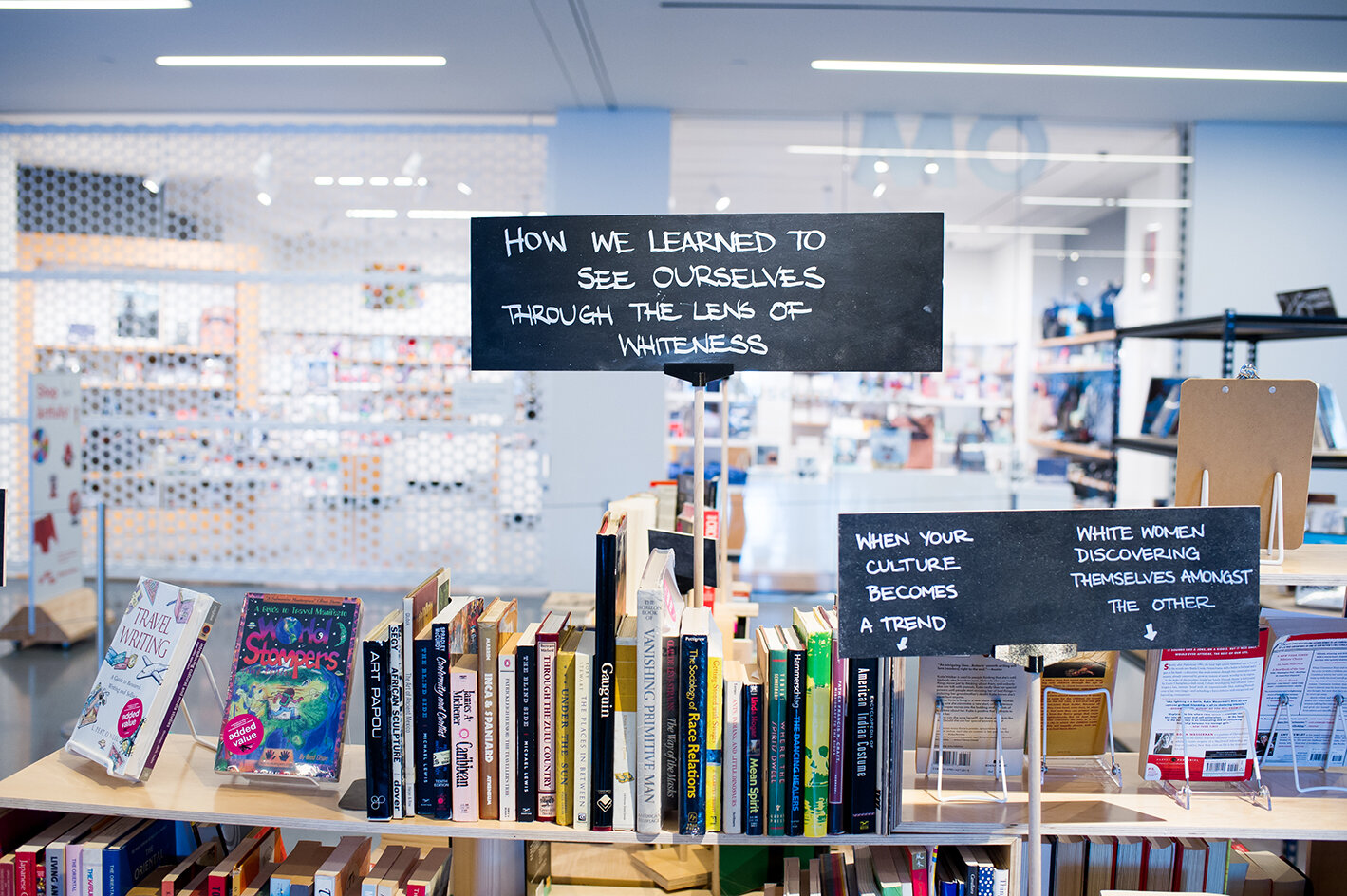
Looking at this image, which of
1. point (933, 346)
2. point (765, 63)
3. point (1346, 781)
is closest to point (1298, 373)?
point (765, 63)

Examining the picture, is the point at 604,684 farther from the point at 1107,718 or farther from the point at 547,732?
the point at 1107,718

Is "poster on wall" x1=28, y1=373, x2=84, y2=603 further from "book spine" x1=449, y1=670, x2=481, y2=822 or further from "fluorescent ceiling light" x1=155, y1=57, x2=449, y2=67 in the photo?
"book spine" x1=449, y1=670, x2=481, y2=822

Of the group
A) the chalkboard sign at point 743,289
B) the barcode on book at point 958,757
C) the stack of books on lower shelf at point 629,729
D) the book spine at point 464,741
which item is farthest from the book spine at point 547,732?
the barcode on book at point 958,757

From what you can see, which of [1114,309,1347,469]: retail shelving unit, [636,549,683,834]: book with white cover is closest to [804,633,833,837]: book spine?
[636,549,683,834]: book with white cover

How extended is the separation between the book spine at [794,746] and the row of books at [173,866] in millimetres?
629

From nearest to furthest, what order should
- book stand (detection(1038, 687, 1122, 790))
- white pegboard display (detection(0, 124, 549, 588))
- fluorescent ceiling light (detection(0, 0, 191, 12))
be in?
1. book stand (detection(1038, 687, 1122, 790))
2. fluorescent ceiling light (detection(0, 0, 191, 12))
3. white pegboard display (detection(0, 124, 549, 588))

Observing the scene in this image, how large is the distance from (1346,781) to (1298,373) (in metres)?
4.31

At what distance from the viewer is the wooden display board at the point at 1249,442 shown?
1.54 meters

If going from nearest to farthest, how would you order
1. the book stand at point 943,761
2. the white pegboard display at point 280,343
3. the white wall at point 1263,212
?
the book stand at point 943,761 → the white wall at point 1263,212 → the white pegboard display at point 280,343

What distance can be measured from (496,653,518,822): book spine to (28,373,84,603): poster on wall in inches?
150

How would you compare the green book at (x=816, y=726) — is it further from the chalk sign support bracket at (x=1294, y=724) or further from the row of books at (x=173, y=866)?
the chalk sign support bracket at (x=1294, y=724)

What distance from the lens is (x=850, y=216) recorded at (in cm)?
155

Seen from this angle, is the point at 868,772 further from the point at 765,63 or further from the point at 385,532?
the point at 385,532

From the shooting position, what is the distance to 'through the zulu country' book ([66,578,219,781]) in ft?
4.77
